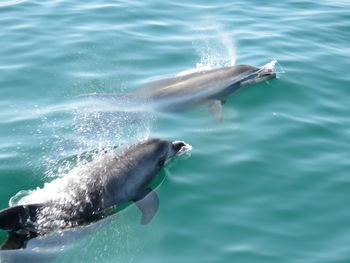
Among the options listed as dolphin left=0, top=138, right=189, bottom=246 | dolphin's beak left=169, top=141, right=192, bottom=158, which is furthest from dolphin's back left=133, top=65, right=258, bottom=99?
dolphin left=0, top=138, right=189, bottom=246

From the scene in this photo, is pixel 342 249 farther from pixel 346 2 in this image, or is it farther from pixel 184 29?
pixel 346 2

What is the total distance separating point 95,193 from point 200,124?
3946mm

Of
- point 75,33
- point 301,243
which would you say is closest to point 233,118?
point 301,243

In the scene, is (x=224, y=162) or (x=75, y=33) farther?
(x=75, y=33)

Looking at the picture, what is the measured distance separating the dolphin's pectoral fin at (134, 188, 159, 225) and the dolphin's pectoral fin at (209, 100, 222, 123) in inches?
130

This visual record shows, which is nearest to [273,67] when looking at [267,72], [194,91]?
[267,72]

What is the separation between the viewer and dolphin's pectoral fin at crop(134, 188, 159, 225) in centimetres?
883

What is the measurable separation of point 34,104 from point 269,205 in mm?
6050

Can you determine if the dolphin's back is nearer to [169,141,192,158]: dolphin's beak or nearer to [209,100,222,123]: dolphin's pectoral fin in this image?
[209,100,222,123]: dolphin's pectoral fin

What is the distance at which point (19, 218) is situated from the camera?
8.05 metres

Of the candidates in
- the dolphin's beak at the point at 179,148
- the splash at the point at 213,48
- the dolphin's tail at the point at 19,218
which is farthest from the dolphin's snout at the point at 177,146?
the splash at the point at 213,48

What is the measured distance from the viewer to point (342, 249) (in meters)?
8.25

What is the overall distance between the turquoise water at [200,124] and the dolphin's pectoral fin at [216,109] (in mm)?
180

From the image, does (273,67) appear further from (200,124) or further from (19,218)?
(19,218)
